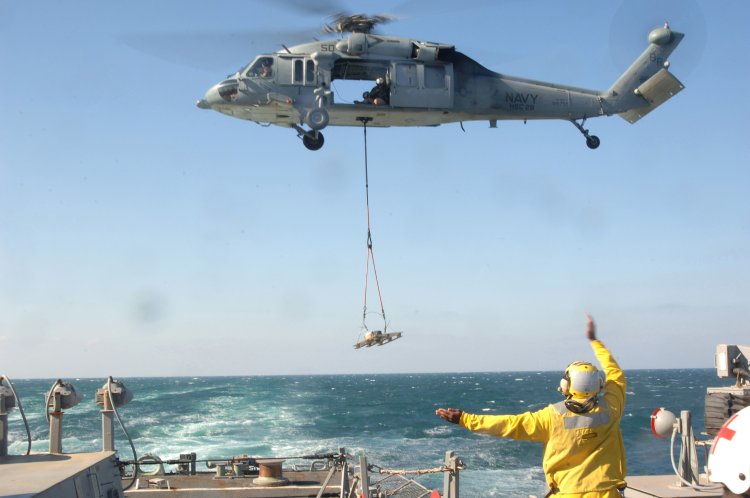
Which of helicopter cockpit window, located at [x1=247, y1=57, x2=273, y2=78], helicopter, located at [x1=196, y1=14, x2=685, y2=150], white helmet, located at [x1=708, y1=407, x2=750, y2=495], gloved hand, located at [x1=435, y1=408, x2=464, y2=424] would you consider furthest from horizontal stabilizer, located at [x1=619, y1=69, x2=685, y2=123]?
white helmet, located at [x1=708, y1=407, x2=750, y2=495]

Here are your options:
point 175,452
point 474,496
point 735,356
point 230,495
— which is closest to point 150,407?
point 175,452

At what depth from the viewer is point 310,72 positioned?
48.2 ft

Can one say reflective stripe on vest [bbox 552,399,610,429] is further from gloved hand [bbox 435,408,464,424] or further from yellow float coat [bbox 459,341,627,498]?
gloved hand [bbox 435,408,464,424]

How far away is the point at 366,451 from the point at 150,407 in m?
35.3

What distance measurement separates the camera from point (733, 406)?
6.60 m

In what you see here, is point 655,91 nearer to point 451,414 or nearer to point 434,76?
point 434,76

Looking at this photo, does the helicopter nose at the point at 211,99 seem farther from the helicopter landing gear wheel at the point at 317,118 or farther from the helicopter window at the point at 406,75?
the helicopter window at the point at 406,75

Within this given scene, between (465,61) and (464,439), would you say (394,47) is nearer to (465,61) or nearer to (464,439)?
(465,61)

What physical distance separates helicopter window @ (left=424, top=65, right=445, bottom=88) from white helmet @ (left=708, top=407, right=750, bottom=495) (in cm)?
1231

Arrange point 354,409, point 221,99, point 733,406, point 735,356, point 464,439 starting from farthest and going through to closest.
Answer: point 354,409 < point 464,439 < point 221,99 < point 735,356 < point 733,406

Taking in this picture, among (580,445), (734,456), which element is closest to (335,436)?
(580,445)

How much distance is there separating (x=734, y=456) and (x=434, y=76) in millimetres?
12583

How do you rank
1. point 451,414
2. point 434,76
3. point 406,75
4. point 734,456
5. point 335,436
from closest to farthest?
point 734,456 < point 451,414 < point 406,75 < point 434,76 < point 335,436

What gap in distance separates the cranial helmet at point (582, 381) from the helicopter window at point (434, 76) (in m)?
10.5
